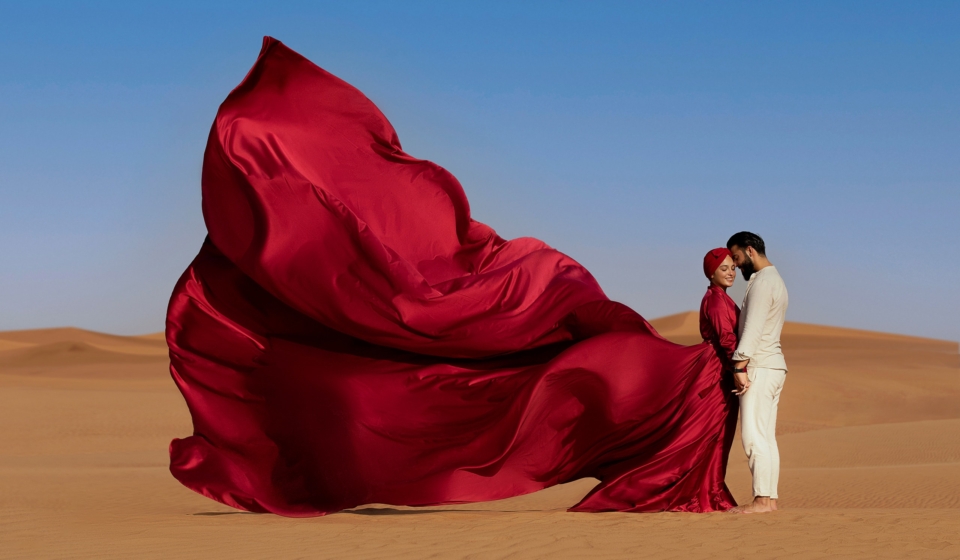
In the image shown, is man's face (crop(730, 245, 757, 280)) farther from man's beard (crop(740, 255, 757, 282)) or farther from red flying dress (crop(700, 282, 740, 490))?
red flying dress (crop(700, 282, 740, 490))

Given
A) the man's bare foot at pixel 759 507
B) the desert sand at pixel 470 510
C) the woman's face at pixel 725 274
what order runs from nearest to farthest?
the desert sand at pixel 470 510 → the man's bare foot at pixel 759 507 → the woman's face at pixel 725 274

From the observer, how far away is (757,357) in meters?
8.60

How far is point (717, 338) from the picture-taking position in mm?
8828

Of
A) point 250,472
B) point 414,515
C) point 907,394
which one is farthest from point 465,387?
point 907,394

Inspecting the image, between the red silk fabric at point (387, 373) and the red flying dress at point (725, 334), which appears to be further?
the red flying dress at point (725, 334)

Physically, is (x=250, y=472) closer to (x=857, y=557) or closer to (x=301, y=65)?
(x=301, y=65)

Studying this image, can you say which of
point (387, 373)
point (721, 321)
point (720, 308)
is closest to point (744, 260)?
point (720, 308)

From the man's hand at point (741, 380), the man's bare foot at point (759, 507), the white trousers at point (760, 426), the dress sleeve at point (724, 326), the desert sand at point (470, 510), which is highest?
the dress sleeve at point (724, 326)

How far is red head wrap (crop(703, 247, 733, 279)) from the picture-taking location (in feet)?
29.3

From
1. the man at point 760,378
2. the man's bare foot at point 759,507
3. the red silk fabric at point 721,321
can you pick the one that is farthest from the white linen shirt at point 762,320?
the man's bare foot at point 759,507

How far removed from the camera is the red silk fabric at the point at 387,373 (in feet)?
28.1

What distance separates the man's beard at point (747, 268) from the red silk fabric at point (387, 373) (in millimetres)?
813

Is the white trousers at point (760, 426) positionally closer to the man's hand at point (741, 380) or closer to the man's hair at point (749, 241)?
the man's hand at point (741, 380)

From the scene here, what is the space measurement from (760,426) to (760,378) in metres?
0.41
